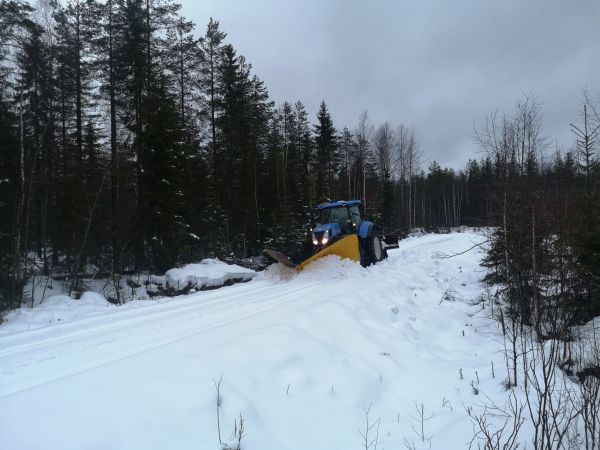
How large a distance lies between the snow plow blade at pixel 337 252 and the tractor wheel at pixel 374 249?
1.43m

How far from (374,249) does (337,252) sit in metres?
2.49

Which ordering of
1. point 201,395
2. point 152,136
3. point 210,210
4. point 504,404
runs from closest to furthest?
point 201,395 → point 504,404 → point 152,136 → point 210,210

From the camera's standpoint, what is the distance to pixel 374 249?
12.0m

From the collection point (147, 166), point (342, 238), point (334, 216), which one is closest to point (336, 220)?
point (334, 216)

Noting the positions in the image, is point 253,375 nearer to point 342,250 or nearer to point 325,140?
point 342,250

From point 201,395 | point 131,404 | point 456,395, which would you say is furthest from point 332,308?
point 131,404

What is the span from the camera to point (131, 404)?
2.95m

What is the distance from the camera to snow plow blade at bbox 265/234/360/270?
32.8 feet

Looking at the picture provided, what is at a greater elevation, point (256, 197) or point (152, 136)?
point (152, 136)

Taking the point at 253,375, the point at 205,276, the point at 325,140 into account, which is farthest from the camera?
the point at 325,140

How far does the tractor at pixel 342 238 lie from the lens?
10.1 m

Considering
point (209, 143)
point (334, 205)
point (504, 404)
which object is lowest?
point (504, 404)

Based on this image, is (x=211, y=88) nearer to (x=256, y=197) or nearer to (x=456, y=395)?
(x=256, y=197)

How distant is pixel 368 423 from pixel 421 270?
771cm
